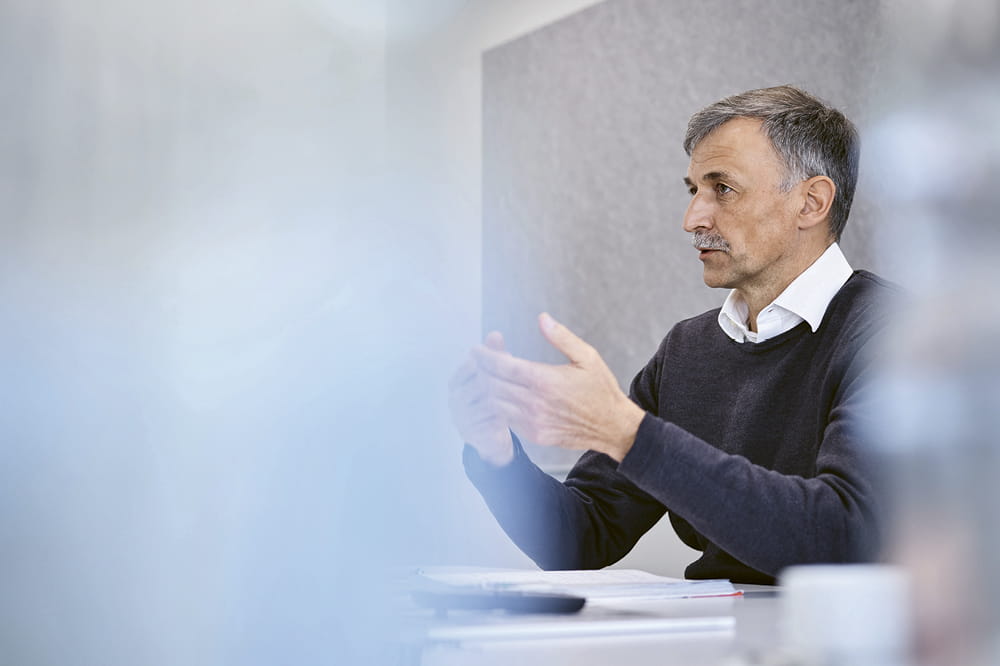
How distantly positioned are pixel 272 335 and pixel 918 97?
307 centimetres

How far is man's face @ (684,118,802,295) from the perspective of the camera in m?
1.64

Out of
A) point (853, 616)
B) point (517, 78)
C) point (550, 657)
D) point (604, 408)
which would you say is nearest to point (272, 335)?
point (517, 78)

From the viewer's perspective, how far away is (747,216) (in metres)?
1.65

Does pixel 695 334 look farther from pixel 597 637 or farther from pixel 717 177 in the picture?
pixel 597 637

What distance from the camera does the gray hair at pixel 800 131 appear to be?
1643 mm

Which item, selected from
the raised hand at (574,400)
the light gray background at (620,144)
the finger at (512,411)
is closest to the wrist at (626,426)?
the raised hand at (574,400)

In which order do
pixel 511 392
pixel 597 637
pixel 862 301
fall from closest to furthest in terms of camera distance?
pixel 597 637
pixel 511 392
pixel 862 301

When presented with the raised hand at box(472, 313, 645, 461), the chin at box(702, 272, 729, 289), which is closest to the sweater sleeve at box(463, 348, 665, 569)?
the chin at box(702, 272, 729, 289)

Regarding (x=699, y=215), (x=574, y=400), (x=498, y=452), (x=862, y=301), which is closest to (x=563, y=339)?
(x=574, y=400)

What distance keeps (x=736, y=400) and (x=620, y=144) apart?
1.14m

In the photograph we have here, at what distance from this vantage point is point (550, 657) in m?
0.66

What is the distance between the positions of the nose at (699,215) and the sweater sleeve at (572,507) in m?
0.28

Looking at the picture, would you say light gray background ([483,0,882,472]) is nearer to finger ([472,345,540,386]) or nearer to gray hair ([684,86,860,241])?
gray hair ([684,86,860,241])

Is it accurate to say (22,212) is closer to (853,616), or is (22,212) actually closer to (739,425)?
(739,425)
